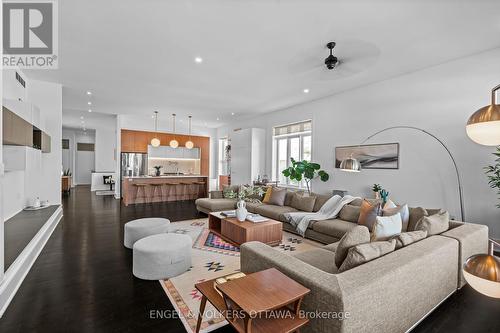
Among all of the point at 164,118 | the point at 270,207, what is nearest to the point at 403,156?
the point at 270,207

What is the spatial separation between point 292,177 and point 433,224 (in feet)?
12.5

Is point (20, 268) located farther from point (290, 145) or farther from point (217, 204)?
point (290, 145)

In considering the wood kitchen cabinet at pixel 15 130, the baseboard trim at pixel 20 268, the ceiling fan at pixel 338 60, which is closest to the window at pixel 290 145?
the ceiling fan at pixel 338 60

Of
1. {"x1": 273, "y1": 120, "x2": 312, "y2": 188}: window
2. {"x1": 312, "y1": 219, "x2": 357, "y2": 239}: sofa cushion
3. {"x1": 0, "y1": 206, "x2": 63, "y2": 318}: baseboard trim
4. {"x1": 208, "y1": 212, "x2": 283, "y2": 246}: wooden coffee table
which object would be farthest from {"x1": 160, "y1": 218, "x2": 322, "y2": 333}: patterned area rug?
{"x1": 273, "y1": 120, "x2": 312, "y2": 188}: window

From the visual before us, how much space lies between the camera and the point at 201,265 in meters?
3.10

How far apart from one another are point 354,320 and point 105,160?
13.4 meters

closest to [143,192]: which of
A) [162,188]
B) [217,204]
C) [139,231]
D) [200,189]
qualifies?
[162,188]

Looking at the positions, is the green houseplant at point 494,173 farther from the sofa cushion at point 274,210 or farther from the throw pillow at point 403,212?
the sofa cushion at point 274,210

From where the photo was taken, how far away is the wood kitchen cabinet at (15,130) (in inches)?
113

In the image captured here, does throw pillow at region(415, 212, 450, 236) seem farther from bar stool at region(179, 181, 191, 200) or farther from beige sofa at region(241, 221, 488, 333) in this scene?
bar stool at region(179, 181, 191, 200)

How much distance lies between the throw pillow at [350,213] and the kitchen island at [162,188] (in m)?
6.18

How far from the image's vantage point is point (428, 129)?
422cm

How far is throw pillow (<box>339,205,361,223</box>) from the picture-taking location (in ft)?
12.9

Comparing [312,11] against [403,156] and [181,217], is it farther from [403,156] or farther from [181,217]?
[181,217]
